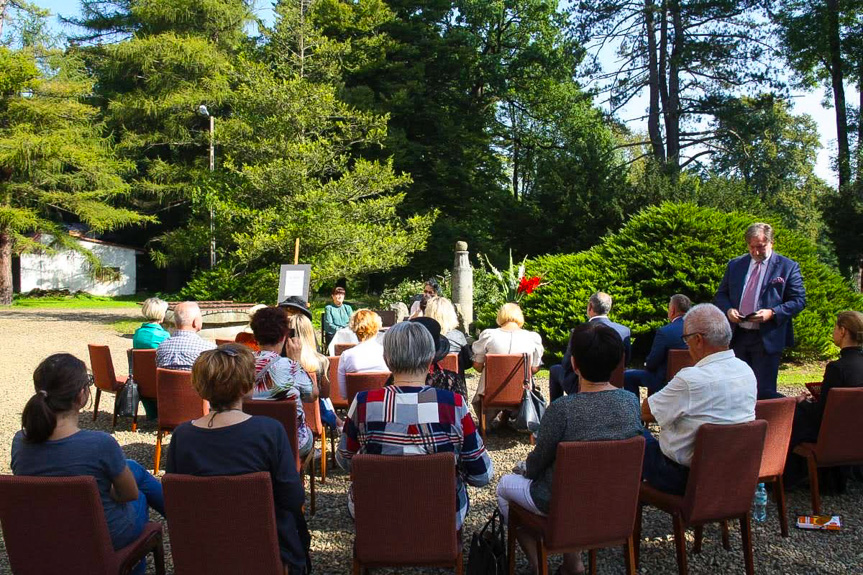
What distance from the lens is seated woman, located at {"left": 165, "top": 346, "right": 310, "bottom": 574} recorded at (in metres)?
2.79

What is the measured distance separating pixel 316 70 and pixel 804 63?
17084mm

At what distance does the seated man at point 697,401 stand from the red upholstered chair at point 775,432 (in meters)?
0.31

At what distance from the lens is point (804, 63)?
24625mm

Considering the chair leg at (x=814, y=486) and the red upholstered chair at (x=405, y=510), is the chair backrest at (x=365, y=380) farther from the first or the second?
the chair leg at (x=814, y=486)

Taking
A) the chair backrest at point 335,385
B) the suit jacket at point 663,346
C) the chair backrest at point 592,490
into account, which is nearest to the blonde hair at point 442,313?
the chair backrest at point 335,385

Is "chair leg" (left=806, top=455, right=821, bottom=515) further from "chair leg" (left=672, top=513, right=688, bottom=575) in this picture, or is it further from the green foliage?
the green foliage

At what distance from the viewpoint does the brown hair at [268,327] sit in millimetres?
4223

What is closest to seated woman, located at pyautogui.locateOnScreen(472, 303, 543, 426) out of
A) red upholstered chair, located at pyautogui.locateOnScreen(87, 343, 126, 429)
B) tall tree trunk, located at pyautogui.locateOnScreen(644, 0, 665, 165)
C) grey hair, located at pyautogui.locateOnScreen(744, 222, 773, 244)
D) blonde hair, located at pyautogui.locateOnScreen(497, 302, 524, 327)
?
blonde hair, located at pyautogui.locateOnScreen(497, 302, 524, 327)

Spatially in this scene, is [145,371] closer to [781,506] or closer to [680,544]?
[680,544]

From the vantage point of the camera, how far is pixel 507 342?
6.23 m

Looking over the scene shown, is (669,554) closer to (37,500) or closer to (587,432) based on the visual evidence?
(587,432)

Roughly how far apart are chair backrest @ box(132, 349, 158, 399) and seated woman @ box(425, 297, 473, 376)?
253 centimetres

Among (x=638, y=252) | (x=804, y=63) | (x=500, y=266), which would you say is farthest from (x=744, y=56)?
(x=638, y=252)

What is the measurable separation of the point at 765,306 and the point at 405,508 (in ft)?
12.8
